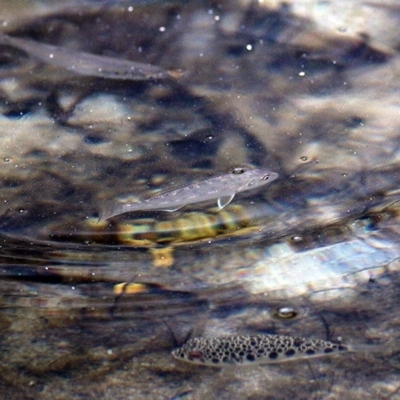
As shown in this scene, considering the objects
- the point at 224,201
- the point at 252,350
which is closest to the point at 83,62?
the point at 224,201

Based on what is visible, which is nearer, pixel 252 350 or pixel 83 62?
pixel 252 350

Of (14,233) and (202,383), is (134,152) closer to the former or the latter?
(14,233)

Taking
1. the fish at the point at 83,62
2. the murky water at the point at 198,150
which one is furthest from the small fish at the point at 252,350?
the fish at the point at 83,62

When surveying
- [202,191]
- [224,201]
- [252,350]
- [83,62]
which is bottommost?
[252,350]

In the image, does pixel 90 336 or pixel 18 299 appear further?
pixel 18 299

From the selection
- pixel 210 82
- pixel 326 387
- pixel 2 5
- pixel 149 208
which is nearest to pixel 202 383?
pixel 326 387

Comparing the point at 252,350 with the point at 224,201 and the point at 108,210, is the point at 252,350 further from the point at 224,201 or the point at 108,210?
the point at 108,210

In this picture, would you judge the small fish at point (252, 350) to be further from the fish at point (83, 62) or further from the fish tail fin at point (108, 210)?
the fish at point (83, 62)
